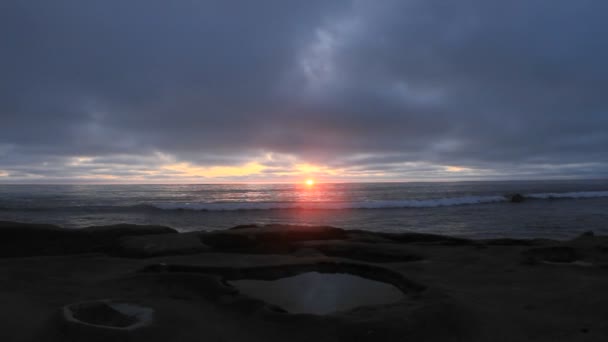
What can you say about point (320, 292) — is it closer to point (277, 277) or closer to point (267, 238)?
point (277, 277)

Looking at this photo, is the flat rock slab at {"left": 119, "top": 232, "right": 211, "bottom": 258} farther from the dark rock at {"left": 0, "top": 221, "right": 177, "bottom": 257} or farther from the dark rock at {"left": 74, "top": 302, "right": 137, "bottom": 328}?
the dark rock at {"left": 74, "top": 302, "right": 137, "bottom": 328}

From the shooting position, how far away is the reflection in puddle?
6379 mm

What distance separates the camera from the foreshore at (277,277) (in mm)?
4863

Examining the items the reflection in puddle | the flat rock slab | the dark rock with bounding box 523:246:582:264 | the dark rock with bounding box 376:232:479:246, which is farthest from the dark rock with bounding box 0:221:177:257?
the dark rock with bounding box 523:246:582:264

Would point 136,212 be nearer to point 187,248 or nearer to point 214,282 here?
point 187,248

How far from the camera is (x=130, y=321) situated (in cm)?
518

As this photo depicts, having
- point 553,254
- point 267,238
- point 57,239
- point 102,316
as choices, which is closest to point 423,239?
point 553,254

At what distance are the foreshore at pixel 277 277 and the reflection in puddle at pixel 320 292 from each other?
34 cm

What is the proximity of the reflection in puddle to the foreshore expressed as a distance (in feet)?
1.12

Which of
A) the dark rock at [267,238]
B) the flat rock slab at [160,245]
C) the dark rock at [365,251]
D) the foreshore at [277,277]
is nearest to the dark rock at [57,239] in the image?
the foreshore at [277,277]

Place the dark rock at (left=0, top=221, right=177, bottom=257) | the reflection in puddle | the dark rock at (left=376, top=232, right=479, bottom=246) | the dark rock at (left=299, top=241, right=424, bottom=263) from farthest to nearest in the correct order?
1. the dark rock at (left=376, top=232, right=479, bottom=246)
2. the dark rock at (left=0, top=221, right=177, bottom=257)
3. the dark rock at (left=299, top=241, right=424, bottom=263)
4. the reflection in puddle

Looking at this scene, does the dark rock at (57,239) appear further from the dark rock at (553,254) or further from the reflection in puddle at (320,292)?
the dark rock at (553,254)

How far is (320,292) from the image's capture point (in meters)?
7.17

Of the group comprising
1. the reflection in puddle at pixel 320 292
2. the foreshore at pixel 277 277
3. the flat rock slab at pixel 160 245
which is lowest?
the reflection in puddle at pixel 320 292
